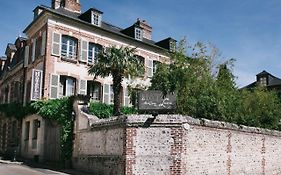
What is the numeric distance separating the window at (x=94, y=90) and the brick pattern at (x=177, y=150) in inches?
526

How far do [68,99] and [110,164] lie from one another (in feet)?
19.4

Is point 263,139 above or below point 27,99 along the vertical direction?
below

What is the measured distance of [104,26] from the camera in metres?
28.5

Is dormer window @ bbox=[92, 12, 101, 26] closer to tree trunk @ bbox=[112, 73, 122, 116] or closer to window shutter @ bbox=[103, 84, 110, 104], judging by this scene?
window shutter @ bbox=[103, 84, 110, 104]

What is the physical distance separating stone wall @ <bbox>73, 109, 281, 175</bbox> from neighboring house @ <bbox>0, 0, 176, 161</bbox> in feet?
25.6

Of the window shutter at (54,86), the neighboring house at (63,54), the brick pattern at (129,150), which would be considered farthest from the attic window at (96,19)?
the brick pattern at (129,150)

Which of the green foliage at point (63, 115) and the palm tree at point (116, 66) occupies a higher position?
the palm tree at point (116, 66)

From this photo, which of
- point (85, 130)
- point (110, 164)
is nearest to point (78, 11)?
point (85, 130)

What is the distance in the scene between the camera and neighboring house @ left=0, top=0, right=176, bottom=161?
23969mm

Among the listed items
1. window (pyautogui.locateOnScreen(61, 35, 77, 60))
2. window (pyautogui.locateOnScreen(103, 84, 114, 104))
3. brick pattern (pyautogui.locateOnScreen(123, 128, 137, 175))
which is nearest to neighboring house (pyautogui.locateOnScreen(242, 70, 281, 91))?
window (pyautogui.locateOnScreen(103, 84, 114, 104))

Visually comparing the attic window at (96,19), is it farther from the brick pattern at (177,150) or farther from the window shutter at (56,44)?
the brick pattern at (177,150)

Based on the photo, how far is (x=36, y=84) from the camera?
23.2 m

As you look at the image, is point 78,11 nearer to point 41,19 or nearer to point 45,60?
point 41,19

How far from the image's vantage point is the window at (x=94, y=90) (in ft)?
87.5
